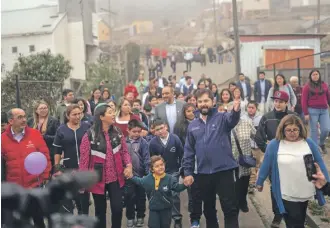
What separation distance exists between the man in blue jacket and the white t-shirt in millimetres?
597

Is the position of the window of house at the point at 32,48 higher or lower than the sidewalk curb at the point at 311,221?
higher

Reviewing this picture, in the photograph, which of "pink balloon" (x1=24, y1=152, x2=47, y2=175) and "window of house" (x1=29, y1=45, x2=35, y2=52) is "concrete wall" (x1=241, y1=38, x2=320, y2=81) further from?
"pink balloon" (x1=24, y1=152, x2=47, y2=175)

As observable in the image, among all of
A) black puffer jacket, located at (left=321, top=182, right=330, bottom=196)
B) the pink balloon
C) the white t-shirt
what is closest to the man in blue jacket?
the white t-shirt

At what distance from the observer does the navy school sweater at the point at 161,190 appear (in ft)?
18.4

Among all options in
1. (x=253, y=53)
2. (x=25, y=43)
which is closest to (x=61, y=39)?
(x=25, y=43)

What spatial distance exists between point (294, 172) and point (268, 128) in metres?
1.38

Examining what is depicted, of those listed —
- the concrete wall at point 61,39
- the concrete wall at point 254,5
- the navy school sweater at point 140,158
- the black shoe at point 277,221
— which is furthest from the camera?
the concrete wall at point 254,5

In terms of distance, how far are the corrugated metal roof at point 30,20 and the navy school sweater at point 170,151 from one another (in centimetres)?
3254

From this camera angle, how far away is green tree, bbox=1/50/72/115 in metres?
11.3

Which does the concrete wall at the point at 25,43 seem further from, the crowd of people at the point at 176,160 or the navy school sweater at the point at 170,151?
the navy school sweater at the point at 170,151

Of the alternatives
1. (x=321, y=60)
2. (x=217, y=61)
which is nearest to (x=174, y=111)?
(x=321, y=60)

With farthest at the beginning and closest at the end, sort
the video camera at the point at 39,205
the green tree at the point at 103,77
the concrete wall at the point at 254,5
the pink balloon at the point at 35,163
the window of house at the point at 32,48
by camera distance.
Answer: the concrete wall at the point at 254,5 → the window of house at the point at 32,48 → the green tree at the point at 103,77 → the pink balloon at the point at 35,163 → the video camera at the point at 39,205

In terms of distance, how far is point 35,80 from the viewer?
1566 centimetres

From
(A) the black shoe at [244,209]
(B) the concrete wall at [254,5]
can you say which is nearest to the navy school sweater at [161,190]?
(A) the black shoe at [244,209]
